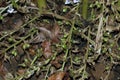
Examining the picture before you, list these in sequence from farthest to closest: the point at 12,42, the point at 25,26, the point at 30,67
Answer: the point at 25,26 < the point at 12,42 < the point at 30,67

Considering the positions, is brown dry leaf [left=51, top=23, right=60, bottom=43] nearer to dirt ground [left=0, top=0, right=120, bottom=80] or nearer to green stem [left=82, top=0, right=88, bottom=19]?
dirt ground [left=0, top=0, right=120, bottom=80]

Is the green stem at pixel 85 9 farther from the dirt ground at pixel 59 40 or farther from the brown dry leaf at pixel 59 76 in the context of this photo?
the brown dry leaf at pixel 59 76

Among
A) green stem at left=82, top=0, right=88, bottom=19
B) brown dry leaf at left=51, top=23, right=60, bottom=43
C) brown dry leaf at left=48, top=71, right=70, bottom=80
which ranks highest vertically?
green stem at left=82, top=0, right=88, bottom=19

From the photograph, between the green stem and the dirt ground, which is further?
the green stem

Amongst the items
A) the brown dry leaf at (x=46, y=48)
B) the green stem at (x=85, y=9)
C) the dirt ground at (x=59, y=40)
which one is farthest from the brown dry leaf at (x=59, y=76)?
the green stem at (x=85, y=9)

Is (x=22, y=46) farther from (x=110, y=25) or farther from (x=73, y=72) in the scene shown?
(x=110, y=25)

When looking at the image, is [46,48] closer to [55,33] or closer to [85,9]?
[55,33]

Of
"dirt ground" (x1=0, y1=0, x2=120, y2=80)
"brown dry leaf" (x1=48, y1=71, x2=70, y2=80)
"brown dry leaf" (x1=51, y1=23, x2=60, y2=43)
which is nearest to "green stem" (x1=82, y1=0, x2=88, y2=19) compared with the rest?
"dirt ground" (x1=0, y1=0, x2=120, y2=80)

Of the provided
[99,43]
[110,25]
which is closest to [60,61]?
[99,43]
